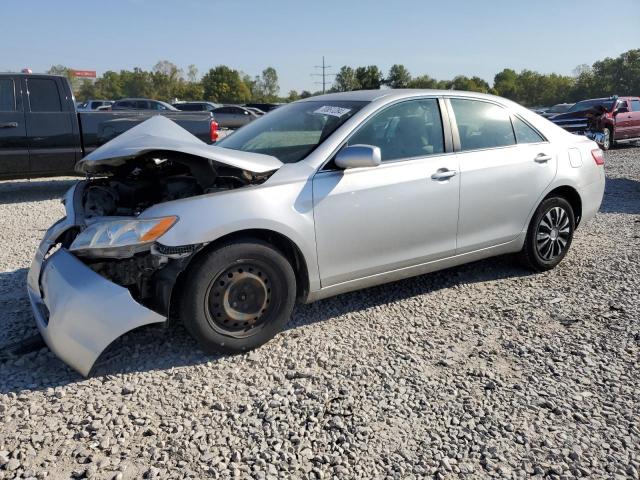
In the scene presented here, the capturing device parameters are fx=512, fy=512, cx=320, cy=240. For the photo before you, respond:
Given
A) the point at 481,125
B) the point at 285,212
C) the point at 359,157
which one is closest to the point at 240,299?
the point at 285,212

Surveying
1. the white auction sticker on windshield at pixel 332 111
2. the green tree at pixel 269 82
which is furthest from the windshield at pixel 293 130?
the green tree at pixel 269 82

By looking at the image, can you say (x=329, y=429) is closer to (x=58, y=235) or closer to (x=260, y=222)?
(x=260, y=222)

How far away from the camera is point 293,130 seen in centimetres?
398

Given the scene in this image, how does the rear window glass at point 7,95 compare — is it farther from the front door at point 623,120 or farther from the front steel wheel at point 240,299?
the front door at point 623,120

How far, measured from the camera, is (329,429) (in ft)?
8.39

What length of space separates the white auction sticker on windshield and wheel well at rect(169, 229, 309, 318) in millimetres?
1085

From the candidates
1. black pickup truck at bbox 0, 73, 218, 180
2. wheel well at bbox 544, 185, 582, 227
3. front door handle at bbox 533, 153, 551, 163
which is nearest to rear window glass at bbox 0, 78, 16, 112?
black pickup truck at bbox 0, 73, 218, 180

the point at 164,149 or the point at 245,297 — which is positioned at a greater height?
the point at 164,149

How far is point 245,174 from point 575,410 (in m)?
2.35

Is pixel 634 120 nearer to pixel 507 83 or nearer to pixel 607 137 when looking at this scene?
pixel 607 137

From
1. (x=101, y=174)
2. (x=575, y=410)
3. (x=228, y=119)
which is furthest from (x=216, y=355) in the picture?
(x=228, y=119)

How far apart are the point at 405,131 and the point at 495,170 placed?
0.87m

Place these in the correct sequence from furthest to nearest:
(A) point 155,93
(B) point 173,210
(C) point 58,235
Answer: (A) point 155,93
(C) point 58,235
(B) point 173,210

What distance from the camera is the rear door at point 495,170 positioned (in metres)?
4.05
